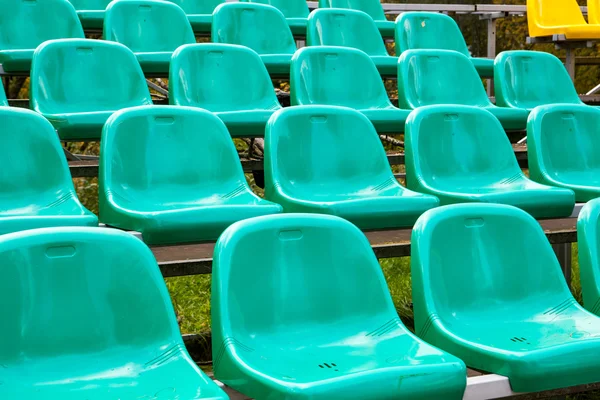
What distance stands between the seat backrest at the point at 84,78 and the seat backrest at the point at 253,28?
90 centimetres

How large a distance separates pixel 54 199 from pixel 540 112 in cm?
170

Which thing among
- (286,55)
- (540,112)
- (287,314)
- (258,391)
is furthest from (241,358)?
(286,55)

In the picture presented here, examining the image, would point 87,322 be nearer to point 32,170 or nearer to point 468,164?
point 32,170

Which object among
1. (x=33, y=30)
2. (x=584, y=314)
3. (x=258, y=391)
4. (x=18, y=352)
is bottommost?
(x=584, y=314)

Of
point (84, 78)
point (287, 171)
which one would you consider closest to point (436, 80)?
point (287, 171)

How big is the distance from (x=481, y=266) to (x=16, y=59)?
7.07 ft

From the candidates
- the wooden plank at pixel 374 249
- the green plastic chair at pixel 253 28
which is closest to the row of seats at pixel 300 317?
the wooden plank at pixel 374 249

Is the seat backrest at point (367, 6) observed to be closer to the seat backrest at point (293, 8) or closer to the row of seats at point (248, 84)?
the seat backrest at point (293, 8)

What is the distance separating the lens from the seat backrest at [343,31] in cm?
423

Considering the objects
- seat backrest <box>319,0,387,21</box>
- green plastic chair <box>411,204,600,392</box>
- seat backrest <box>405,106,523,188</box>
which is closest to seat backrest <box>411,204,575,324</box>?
green plastic chair <box>411,204,600,392</box>

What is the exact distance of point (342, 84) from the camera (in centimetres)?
345

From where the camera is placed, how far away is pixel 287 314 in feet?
5.99

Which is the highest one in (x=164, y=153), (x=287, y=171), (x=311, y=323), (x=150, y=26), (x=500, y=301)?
(x=150, y=26)

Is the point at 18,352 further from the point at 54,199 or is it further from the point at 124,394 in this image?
the point at 54,199
